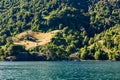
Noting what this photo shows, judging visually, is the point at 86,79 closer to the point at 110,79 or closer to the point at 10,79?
the point at 110,79

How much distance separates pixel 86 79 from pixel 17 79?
83.9 ft

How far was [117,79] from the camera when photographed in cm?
12131

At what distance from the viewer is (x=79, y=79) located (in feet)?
412

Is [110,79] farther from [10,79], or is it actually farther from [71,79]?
[10,79]

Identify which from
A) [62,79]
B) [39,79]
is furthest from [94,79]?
[39,79]

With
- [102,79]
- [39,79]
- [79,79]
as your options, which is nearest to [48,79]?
[39,79]

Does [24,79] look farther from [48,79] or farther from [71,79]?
[71,79]

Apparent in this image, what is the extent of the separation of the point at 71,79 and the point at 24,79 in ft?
57.2

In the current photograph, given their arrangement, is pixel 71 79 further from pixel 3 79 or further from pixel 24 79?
pixel 3 79

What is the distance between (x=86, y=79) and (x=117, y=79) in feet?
37.6

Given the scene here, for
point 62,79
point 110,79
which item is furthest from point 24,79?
point 110,79

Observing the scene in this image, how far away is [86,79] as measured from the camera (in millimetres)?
125062

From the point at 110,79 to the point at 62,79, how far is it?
17.6 meters

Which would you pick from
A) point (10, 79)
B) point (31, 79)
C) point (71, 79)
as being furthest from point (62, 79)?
point (10, 79)
